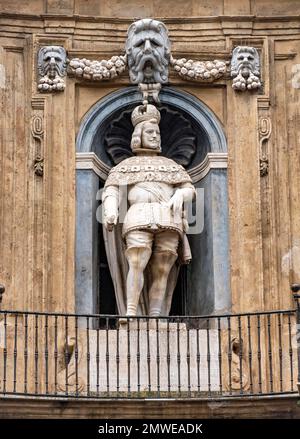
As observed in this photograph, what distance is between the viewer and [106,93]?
60.3 feet

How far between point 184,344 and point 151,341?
30cm

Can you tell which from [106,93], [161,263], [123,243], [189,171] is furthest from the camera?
[189,171]

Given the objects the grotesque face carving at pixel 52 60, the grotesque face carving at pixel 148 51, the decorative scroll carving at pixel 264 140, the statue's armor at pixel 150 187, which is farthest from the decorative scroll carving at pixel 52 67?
the decorative scroll carving at pixel 264 140

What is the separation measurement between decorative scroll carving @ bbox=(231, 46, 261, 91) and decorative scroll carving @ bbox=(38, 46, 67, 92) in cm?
151

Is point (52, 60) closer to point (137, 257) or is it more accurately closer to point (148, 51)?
point (148, 51)

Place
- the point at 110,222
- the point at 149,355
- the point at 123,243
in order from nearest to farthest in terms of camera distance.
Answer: the point at 149,355
the point at 110,222
the point at 123,243

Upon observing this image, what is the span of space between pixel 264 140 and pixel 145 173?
111 centimetres

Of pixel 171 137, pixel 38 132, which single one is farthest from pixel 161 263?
pixel 38 132

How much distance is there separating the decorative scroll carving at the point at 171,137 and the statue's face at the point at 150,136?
0.34 meters

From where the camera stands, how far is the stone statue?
17.6 meters

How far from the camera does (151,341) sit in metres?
17.1

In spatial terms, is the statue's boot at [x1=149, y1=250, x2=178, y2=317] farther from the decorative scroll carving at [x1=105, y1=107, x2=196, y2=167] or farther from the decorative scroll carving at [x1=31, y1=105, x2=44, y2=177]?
the decorative scroll carving at [x1=31, y1=105, x2=44, y2=177]

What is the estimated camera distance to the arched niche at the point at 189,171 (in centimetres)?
1791
